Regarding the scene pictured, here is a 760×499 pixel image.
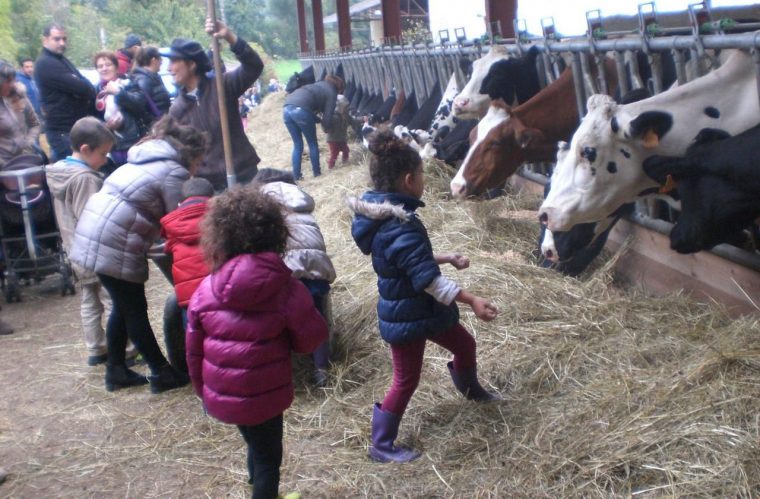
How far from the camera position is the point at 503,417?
352cm

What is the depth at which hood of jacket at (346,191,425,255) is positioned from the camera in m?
3.13

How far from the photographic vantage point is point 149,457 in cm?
379

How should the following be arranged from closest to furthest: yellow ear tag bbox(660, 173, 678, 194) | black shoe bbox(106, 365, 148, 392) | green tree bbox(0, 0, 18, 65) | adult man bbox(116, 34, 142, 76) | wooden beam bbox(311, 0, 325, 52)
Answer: yellow ear tag bbox(660, 173, 678, 194) < black shoe bbox(106, 365, 148, 392) < adult man bbox(116, 34, 142, 76) < wooden beam bbox(311, 0, 325, 52) < green tree bbox(0, 0, 18, 65)

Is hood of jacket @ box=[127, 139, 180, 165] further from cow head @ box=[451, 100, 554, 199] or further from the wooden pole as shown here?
cow head @ box=[451, 100, 554, 199]

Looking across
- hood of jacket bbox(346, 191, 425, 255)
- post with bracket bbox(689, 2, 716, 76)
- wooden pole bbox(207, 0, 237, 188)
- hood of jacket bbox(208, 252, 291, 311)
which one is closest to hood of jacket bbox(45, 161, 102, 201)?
wooden pole bbox(207, 0, 237, 188)

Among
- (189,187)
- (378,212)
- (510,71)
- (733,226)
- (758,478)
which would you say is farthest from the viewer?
(510,71)

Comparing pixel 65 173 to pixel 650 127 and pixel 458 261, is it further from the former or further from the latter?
pixel 650 127

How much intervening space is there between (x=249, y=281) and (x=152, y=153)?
6.33 feet

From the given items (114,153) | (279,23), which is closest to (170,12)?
(279,23)

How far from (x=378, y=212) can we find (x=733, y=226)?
5.22ft

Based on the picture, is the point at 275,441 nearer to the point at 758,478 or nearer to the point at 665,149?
the point at 758,478

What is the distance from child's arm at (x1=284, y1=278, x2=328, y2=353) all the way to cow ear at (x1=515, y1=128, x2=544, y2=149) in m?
2.93

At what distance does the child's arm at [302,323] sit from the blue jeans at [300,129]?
8.06 meters

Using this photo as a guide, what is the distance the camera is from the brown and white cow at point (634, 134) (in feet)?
12.3
